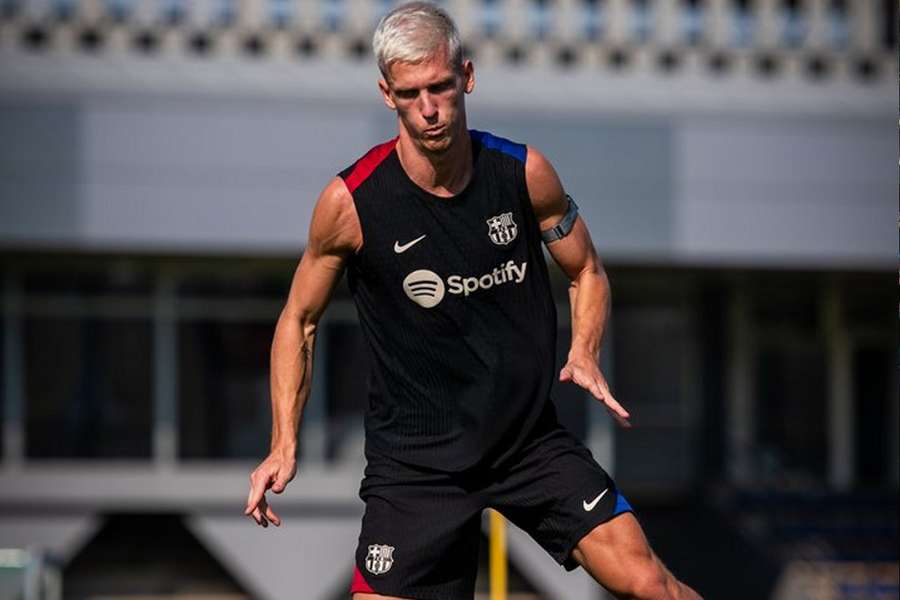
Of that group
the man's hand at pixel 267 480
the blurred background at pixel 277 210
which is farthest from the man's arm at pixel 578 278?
the blurred background at pixel 277 210

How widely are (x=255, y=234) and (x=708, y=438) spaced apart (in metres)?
6.92

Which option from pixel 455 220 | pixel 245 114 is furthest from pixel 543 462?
pixel 245 114

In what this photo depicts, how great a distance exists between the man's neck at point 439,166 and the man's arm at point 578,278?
20 cm

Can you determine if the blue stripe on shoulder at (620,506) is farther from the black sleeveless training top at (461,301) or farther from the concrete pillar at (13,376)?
the concrete pillar at (13,376)

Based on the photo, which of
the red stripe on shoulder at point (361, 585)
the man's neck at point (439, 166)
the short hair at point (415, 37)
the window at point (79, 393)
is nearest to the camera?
the short hair at point (415, 37)

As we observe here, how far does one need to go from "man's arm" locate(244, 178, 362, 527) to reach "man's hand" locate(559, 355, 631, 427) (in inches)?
28.1

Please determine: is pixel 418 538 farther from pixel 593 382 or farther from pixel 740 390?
pixel 740 390

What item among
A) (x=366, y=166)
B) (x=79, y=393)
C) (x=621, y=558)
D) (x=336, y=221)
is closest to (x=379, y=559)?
(x=621, y=558)

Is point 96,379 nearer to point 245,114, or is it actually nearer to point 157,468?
point 157,468

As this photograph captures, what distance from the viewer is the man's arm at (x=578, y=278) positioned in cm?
477

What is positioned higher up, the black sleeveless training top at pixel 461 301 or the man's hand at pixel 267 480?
the black sleeveless training top at pixel 461 301

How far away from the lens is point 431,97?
455 cm

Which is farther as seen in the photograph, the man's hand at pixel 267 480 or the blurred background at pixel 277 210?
the blurred background at pixel 277 210

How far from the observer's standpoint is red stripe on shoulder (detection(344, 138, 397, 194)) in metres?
4.84
